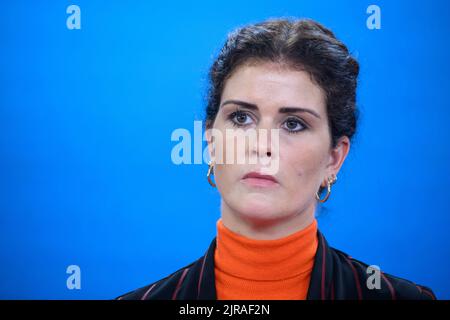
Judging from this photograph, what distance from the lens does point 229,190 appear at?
1530 millimetres

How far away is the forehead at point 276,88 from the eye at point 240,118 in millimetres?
50

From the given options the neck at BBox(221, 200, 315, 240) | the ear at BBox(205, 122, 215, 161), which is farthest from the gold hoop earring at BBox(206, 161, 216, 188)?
the neck at BBox(221, 200, 315, 240)

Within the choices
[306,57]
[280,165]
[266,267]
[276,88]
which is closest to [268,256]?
[266,267]

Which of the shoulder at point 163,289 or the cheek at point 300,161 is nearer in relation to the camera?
the cheek at point 300,161

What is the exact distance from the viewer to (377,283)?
1.67m

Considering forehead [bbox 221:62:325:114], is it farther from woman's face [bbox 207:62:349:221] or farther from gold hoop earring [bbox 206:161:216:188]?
gold hoop earring [bbox 206:161:216:188]

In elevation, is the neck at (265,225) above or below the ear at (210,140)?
below

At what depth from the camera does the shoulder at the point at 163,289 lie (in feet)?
5.60

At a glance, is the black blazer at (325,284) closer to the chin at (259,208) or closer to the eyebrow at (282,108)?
the chin at (259,208)

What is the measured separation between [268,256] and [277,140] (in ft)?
1.20

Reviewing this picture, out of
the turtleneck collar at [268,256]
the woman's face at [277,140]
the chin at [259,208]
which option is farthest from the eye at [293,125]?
the turtleneck collar at [268,256]
